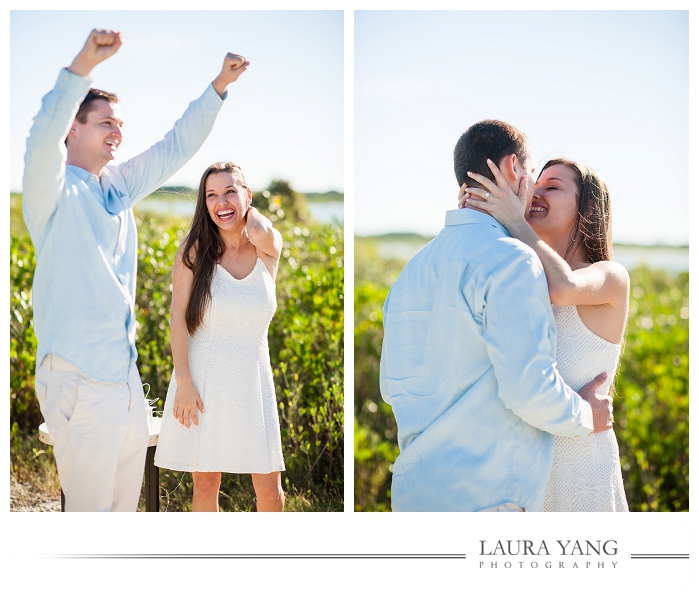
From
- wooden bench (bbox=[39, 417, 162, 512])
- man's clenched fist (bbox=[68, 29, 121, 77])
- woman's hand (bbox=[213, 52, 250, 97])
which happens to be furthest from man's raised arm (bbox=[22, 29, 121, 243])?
wooden bench (bbox=[39, 417, 162, 512])

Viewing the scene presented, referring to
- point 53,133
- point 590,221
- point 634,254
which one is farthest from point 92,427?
point 634,254

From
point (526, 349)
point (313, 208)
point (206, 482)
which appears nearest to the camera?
point (526, 349)

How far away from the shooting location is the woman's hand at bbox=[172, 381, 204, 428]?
3.09 m

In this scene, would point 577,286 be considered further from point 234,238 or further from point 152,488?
point 152,488

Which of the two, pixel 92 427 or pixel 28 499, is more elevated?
pixel 92 427

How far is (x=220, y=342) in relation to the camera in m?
3.11

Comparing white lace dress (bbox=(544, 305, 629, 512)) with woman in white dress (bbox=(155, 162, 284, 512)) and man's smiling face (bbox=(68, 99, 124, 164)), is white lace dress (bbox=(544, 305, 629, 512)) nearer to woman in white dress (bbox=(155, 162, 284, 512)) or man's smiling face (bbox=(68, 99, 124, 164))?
woman in white dress (bbox=(155, 162, 284, 512))

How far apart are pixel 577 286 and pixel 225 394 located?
1.50 meters

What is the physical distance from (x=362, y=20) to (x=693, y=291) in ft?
6.49

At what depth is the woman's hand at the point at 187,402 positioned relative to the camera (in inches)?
121

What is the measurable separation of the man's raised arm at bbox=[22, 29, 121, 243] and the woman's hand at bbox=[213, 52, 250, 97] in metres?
0.51
